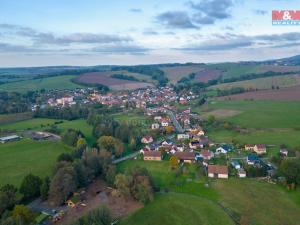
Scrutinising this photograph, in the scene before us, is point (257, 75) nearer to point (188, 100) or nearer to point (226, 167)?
point (188, 100)

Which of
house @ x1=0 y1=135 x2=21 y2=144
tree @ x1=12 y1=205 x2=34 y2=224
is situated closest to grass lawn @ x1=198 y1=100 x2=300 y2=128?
house @ x1=0 y1=135 x2=21 y2=144

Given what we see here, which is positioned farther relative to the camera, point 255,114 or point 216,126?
point 255,114

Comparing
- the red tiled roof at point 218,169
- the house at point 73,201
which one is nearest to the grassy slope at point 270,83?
the red tiled roof at point 218,169

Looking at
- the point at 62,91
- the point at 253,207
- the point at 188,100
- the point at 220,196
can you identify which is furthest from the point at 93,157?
the point at 62,91

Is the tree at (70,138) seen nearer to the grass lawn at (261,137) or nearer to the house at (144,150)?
the house at (144,150)

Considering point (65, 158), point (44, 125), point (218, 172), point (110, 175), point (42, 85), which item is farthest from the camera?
point (42, 85)

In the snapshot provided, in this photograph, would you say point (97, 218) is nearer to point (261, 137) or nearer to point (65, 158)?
point (65, 158)

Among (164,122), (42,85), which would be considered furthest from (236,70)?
(164,122)

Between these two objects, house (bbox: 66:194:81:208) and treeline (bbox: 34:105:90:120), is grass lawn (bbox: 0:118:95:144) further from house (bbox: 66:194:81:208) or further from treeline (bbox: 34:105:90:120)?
house (bbox: 66:194:81:208)
